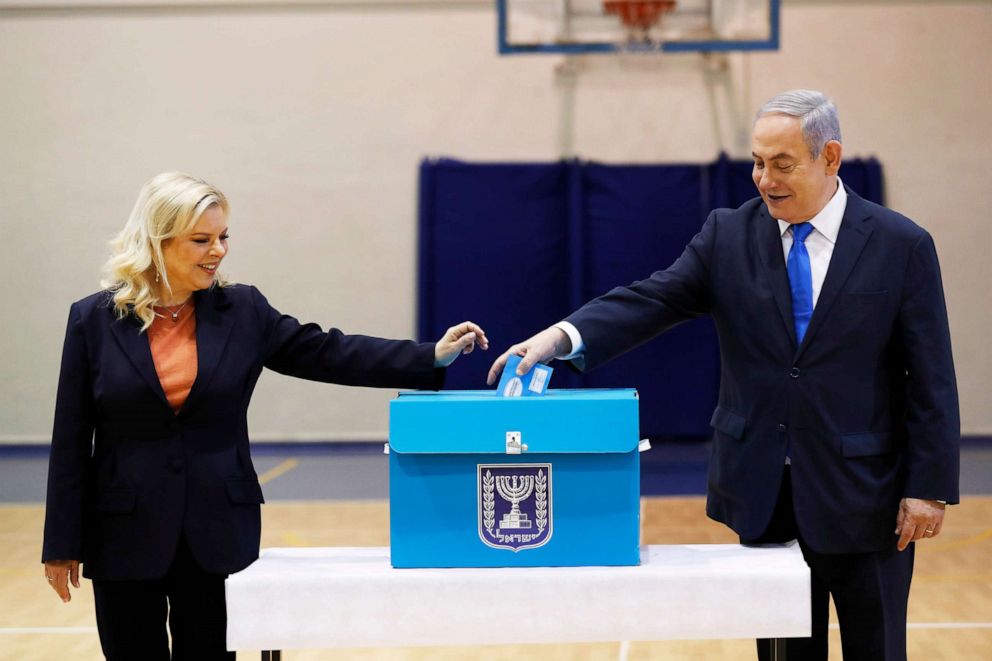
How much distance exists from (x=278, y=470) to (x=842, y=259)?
6320 mm

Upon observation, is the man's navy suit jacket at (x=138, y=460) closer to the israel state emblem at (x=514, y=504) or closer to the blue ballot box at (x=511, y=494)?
the blue ballot box at (x=511, y=494)

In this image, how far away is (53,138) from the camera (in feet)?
29.6

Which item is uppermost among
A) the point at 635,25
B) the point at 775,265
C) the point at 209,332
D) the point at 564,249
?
the point at 635,25

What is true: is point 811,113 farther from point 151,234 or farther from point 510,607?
point 151,234

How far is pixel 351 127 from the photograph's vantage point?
9.02 m

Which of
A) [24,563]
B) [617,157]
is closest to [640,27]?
[617,157]

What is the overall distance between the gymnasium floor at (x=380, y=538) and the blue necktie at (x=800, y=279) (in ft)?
6.25

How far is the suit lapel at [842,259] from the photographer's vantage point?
239 cm

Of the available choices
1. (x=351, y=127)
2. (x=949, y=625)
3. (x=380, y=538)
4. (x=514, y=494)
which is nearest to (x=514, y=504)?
(x=514, y=494)

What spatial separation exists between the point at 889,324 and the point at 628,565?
0.76 meters

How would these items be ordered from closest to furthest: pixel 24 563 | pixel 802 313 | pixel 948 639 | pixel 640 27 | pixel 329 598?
pixel 329 598 → pixel 802 313 → pixel 948 639 → pixel 24 563 → pixel 640 27

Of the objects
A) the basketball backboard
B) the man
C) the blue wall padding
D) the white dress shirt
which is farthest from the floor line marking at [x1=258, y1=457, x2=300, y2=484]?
the white dress shirt

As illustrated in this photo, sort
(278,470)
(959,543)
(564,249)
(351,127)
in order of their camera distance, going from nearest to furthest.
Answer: (959,543) < (278,470) < (564,249) < (351,127)

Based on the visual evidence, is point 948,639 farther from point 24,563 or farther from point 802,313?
point 24,563
